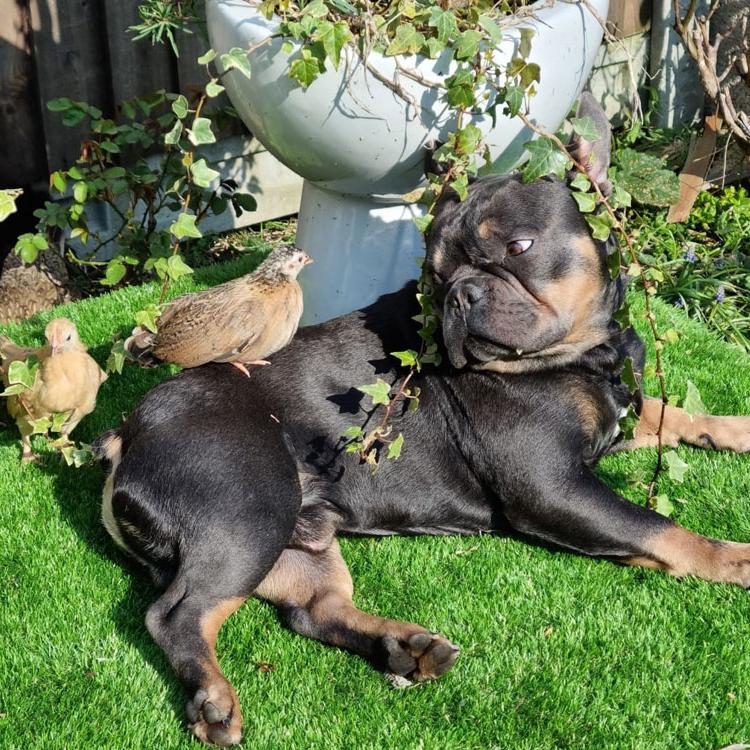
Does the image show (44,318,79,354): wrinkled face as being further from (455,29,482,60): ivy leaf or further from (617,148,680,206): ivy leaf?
(617,148,680,206): ivy leaf

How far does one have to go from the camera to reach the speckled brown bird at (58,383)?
403cm

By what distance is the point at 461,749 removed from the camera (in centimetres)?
291

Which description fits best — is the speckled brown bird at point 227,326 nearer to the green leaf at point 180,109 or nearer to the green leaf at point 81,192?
the green leaf at point 180,109

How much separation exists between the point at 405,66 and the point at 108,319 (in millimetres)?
2210

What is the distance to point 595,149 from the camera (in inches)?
144

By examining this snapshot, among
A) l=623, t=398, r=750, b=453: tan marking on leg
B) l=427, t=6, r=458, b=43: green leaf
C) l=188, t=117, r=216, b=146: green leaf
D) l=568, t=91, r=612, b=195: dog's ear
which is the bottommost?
l=623, t=398, r=750, b=453: tan marking on leg

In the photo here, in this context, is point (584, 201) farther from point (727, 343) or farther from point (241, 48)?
point (727, 343)

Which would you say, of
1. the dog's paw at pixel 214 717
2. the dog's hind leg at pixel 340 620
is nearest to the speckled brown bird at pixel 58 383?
the dog's hind leg at pixel 340 620

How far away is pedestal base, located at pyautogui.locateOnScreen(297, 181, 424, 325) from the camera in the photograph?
15.7 feet

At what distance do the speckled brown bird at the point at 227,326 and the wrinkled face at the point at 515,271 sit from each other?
65 cm

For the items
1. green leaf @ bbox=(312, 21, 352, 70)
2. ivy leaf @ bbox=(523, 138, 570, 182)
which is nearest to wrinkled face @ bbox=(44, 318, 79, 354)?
green leaf @ bbox=(312, 21, 352, 70)

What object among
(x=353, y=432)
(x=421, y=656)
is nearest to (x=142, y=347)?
(x=353, y=432)

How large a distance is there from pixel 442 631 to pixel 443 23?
2205mm

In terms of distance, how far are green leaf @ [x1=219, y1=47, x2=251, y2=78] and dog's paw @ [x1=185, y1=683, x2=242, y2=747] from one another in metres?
2.22
